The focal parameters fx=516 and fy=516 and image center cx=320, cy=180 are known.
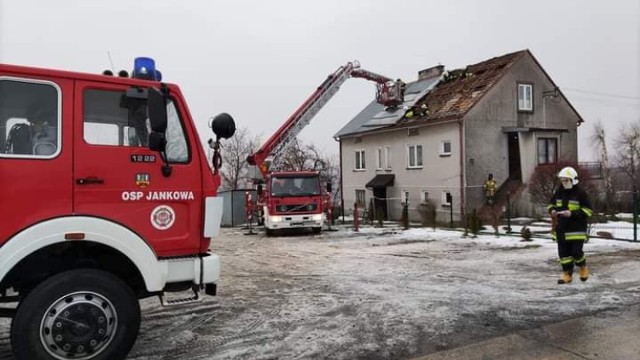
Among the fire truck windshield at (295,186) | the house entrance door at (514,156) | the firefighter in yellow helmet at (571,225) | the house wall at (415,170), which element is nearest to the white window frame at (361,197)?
the house wall at (415,170)

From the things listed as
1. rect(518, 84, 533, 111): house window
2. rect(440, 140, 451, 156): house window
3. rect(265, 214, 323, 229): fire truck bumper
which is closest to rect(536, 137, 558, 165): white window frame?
rect(518, 84, 533, 111): house window

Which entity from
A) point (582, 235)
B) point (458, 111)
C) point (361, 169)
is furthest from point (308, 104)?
point (582, 235)

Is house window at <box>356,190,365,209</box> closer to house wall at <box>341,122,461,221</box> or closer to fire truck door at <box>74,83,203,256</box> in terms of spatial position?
house wall at <box>341,122,461,221</box>

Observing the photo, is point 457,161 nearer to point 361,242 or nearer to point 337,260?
point 361,242

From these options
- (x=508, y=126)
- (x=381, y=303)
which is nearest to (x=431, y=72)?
(x=508, y=126)

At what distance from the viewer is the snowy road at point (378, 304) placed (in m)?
5.13

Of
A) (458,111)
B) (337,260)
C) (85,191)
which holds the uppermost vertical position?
(458,111)

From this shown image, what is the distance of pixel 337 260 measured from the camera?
1112 centimetres

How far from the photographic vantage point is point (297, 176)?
18.7 m

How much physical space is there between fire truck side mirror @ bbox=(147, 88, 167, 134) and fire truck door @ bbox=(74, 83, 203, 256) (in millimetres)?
298

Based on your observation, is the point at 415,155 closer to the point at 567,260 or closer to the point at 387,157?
the point at 387,157

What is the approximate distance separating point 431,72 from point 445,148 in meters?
8.49

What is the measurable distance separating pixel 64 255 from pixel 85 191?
64cm

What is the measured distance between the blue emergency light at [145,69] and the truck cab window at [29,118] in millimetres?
801
